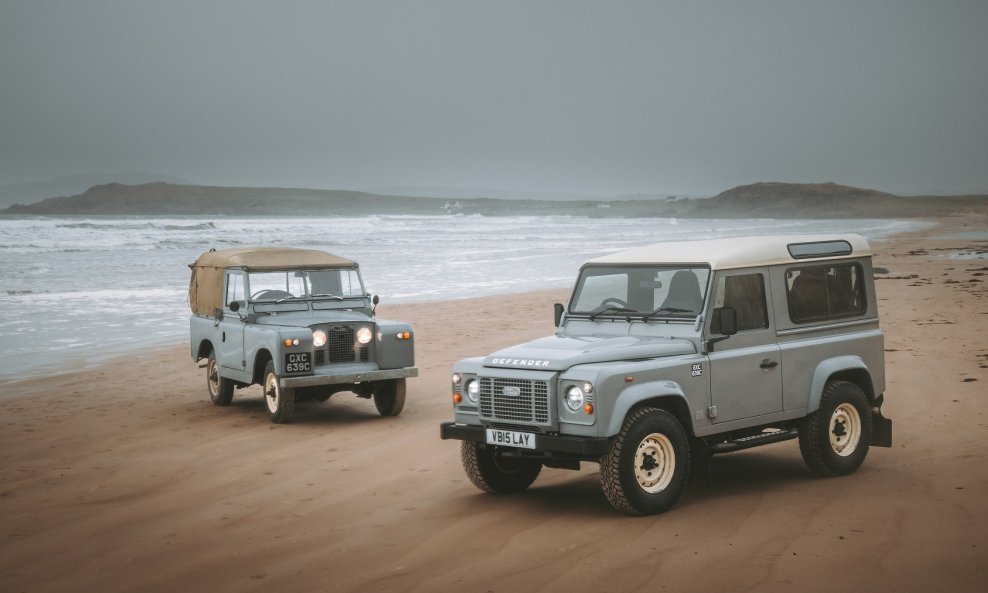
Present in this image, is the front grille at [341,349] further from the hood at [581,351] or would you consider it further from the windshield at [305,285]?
the hood at [581,351]

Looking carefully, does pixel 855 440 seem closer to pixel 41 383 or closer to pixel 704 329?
pixel 704 329

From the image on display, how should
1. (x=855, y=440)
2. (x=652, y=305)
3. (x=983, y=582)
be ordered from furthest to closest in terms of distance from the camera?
(x=855, y=440) < (x=652, y=305) < (x=983, y=582)

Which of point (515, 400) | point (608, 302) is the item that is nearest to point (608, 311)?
point (608, 302)

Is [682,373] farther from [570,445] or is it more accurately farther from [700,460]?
[570,445]

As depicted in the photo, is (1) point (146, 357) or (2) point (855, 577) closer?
(2) point (855, 577)

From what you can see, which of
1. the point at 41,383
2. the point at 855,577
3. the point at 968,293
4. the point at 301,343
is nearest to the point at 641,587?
the point at 855,577

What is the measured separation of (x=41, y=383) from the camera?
15.8 metres

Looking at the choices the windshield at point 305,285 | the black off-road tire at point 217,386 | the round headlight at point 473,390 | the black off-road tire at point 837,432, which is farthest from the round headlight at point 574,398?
the black off-road tire at point 217,386

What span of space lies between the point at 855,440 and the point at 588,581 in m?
3.96

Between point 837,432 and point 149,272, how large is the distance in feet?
106

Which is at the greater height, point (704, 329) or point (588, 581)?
point (704, 329)

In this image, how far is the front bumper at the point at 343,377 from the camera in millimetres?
12250

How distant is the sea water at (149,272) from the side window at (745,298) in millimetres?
11806

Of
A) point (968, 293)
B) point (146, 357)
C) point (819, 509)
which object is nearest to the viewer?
point (819, 509)
